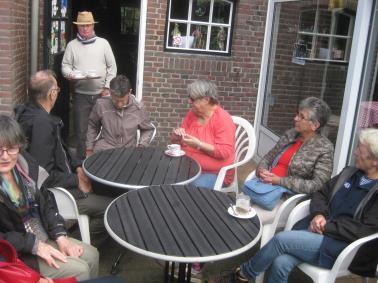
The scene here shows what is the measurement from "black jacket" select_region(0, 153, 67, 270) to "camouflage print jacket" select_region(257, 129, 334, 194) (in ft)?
4.81

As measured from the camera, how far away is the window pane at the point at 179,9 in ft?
17.1

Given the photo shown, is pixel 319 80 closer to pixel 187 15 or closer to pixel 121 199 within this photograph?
pixel 187 15

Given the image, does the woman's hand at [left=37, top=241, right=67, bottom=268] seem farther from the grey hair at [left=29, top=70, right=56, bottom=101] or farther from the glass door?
the glass door

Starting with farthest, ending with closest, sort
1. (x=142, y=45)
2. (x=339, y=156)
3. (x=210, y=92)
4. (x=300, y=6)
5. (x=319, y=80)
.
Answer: (x=142, y=45) < (x=300, y=6) < (x=319, y=80) < (x=339, y=156) < (x=210, y=92)

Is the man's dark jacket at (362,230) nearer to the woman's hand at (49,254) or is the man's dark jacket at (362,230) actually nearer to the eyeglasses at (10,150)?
the woman's hand at (49,254)

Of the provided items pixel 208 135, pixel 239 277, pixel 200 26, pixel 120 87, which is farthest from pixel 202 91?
pixel 200 26

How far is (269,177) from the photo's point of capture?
9.59ft

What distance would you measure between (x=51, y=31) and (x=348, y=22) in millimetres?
2921

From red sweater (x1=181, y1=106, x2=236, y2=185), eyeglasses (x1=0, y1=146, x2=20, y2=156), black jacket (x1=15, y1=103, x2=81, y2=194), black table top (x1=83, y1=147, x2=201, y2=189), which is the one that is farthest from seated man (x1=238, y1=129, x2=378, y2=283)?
eyeglasses (x1=0, y1=146, x2=20, y2=156)

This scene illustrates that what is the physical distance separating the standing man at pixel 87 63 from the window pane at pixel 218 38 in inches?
53.5

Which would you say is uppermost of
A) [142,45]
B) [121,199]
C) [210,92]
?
[142,45]

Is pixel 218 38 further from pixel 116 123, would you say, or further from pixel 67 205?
pixel 67 205

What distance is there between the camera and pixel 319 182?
273cm

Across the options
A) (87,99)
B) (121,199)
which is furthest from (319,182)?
(87,99)
